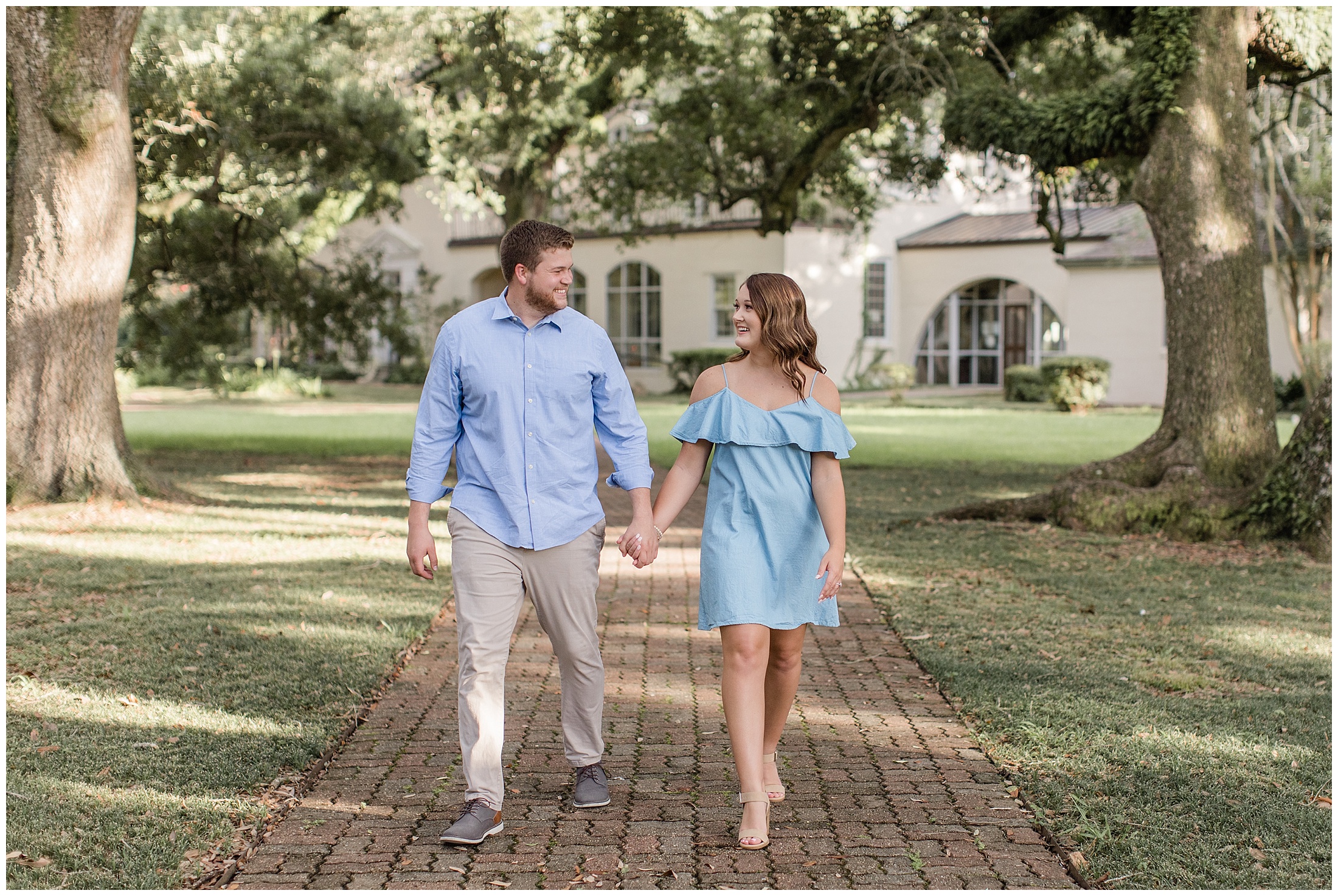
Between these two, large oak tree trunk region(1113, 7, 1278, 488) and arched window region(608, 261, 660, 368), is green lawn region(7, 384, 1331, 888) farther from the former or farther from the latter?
arched window region(608, 261, 660, 368)

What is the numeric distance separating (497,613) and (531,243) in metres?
1.20

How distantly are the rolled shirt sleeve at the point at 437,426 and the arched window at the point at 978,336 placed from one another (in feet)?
102

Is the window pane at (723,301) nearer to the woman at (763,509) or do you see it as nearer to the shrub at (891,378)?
the shrub at (891,378)

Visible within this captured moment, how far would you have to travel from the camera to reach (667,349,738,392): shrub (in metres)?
30.2

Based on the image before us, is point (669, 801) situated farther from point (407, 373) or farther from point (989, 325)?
point (407, 373)

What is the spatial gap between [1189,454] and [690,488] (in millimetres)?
7501

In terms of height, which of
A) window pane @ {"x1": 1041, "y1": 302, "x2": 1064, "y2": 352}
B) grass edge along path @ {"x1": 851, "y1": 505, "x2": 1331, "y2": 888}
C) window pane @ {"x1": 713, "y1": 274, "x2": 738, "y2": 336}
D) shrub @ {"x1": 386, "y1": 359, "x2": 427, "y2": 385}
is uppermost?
window pane @ {"x1": 713, "y1": 274, "x2": 738, "y2": 336}

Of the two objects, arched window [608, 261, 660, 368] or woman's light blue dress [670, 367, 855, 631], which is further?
arched window [608, 261, 660, 368]

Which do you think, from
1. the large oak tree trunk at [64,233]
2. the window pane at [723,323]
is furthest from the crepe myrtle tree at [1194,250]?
the window pane at [723,323]

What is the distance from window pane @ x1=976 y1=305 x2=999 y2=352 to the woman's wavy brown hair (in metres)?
32.2

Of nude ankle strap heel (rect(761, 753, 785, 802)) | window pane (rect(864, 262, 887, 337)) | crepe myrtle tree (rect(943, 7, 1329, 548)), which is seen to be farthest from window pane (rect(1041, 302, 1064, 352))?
nude ankle strap heel (rect(761, 753, 785, 802))

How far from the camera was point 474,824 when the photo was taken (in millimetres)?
3740

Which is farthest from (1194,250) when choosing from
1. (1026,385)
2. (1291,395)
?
(1026,385)

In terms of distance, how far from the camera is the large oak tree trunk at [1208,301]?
10055 millimetres
